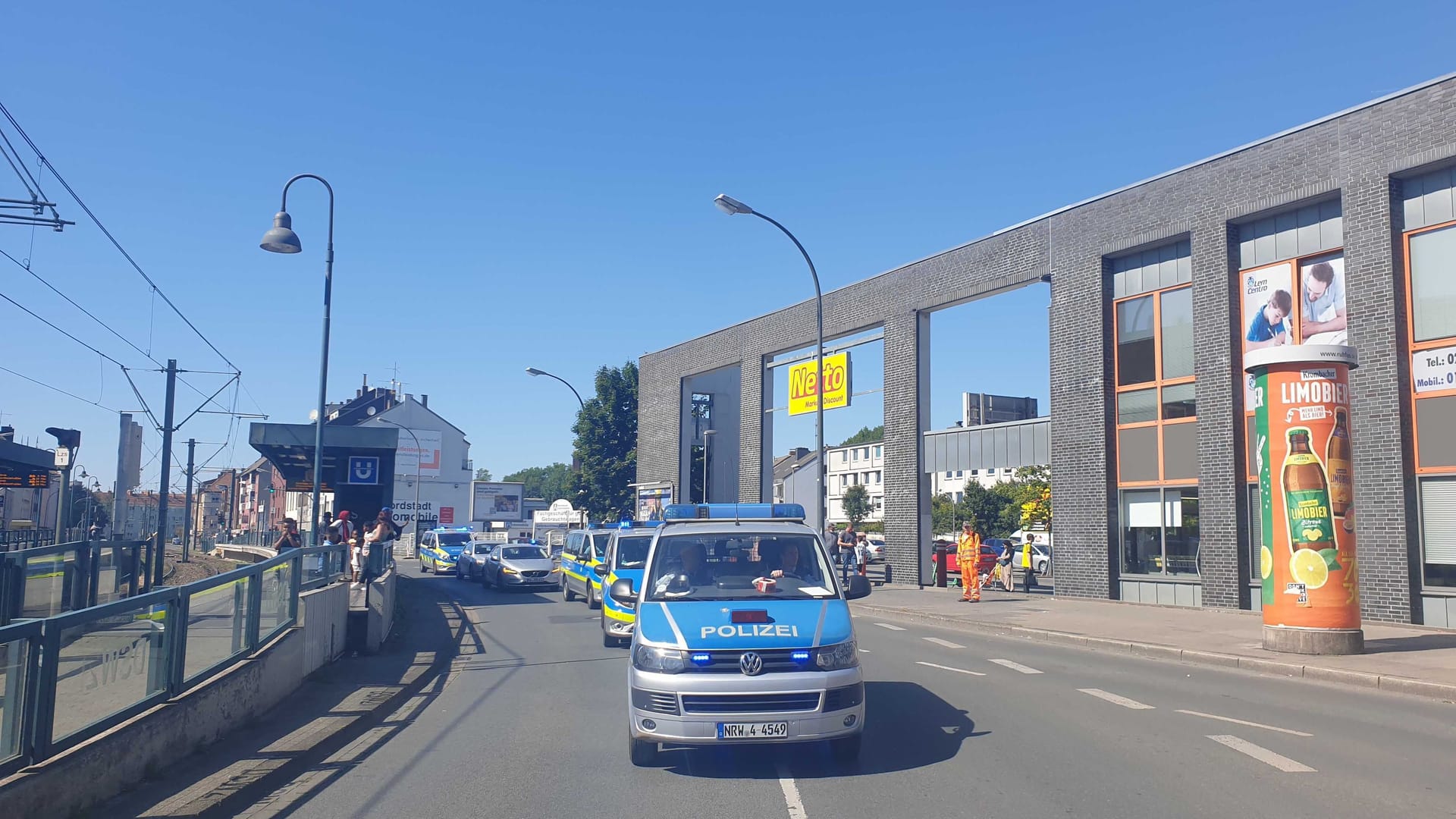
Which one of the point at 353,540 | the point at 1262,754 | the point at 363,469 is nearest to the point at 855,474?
the point at 363,469

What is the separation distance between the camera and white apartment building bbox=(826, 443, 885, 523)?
97.6 metres

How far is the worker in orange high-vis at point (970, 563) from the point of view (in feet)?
73.8

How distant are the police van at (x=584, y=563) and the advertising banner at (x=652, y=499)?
13904mm

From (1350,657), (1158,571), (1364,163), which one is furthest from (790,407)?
(1350,657)

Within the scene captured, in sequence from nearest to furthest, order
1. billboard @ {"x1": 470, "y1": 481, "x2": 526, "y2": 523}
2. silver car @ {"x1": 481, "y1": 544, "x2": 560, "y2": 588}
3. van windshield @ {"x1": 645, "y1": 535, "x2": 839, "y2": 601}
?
van windshield @ {"x1": 645, "y1": 535, "x2": 839, "y2": 601}, silver car @ {"x1": 481, "y1": 544, "x2": 560, "y2": 588}, billboard @ {"x1": 470, "y1": 481, "x2": 526, "y2": 523}

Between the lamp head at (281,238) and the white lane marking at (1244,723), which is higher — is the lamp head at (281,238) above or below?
above

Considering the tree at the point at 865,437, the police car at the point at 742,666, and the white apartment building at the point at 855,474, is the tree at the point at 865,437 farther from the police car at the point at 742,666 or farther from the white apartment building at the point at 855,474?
the police car at the point at 742,666

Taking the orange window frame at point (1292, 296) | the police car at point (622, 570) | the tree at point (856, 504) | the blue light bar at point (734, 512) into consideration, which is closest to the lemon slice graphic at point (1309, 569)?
the orange window frame at point (1292, 296)

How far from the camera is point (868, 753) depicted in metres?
7.73

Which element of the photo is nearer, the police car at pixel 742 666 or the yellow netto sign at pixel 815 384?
the police car at pixel 742 666

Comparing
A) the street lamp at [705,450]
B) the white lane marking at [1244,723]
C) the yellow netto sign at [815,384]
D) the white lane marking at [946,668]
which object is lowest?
the white lane marking at [946,668]

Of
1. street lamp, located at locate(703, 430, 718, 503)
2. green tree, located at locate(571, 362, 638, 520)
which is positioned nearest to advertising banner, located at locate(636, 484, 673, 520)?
street lamp, located at locate(703, 430, 718, 503)

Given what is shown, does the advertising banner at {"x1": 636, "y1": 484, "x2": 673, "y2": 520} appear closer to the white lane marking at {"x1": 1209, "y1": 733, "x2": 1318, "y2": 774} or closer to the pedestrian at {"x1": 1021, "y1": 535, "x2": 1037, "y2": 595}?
the pedestrian at {"x1": 1021, "y1": 535, "x2": 1037, "y2": 595}

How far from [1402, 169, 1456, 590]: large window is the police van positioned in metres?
14.9
